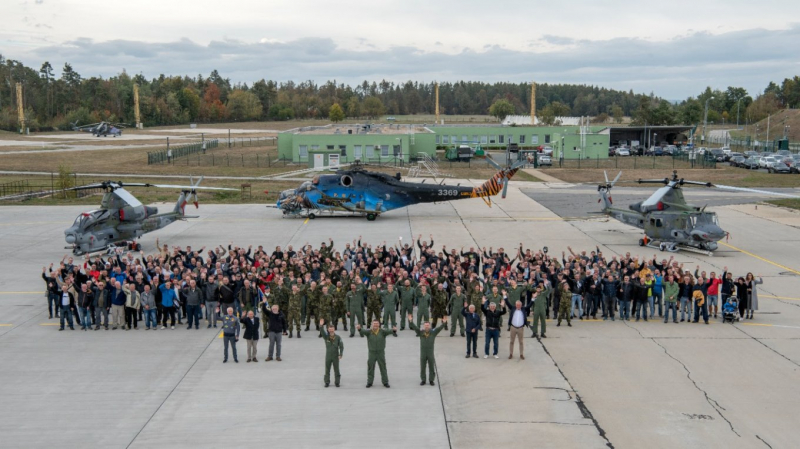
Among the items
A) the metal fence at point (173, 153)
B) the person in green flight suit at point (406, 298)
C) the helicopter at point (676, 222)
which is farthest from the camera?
the metal fence at point (173, 153)

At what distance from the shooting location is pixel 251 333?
13.4m

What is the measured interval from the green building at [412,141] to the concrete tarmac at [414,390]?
3950 cm

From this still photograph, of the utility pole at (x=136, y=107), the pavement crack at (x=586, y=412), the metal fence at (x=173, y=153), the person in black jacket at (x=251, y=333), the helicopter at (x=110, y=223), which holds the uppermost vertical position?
the utility pole at (x=136, y=107)

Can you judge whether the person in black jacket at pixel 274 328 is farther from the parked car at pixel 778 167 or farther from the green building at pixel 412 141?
the parked car at pixel 778 167

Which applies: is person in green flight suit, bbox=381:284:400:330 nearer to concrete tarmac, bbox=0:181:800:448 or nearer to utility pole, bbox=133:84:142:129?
concrete tarmac, bbox=0:181:800:448

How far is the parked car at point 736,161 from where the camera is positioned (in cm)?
6294

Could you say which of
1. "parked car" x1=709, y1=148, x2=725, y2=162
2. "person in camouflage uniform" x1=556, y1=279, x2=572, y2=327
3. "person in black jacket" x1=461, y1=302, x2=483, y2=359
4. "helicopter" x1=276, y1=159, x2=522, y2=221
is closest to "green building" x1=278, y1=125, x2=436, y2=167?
"helicopter" x1=276, y1=159, x2=522, y2=221

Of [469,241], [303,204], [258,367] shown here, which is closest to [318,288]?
[258,367]

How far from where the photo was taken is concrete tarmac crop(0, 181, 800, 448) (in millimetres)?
10406

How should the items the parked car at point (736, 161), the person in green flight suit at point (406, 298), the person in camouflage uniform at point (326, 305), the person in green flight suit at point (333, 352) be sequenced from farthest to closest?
the parked car at point (736, 161) → the person in green flight suit at point (406, 298) → the person in camouflage uniform at point (326, 305) → the person in green flight suit at point (333, 352)

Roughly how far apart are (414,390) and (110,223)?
16.0 m

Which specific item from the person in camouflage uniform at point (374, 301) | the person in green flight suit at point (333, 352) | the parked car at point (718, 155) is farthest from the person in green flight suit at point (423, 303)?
the parked car at point (718, 155)

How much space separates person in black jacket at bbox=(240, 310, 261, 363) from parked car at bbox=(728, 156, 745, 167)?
60.1 m

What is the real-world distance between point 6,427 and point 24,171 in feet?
171
